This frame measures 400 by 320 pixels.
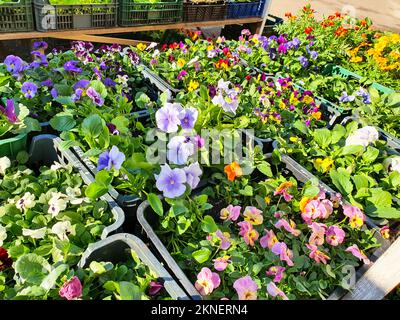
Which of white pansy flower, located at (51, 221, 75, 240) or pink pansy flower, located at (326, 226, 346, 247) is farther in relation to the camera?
pink pansy flower, located at (326, 226, 346, 247)

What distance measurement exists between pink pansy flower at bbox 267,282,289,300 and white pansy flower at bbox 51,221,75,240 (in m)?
0.65

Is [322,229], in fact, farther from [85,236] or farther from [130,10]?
[130,10]

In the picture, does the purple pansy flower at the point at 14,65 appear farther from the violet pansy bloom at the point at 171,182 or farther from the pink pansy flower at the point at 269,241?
the pink pansy flower at the point at 269,241

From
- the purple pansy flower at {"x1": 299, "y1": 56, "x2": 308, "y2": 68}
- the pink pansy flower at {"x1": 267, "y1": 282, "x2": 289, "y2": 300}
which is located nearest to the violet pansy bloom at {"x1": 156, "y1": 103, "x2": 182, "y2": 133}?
the pink pansy flower at {"x1": 267, "y1": 282, "x2": 289, "y2": 300}

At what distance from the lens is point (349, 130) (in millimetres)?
1772

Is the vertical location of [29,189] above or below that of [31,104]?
below

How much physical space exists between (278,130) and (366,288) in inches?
37.6

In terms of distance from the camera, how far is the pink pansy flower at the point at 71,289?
0.86 meters

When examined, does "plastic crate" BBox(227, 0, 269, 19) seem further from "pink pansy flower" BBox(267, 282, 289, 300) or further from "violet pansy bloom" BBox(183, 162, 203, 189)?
"pink pansy flower" BBox(267, 282, 289, 300)

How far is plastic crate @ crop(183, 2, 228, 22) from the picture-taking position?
3070 mm

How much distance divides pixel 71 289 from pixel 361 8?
930 centimetres

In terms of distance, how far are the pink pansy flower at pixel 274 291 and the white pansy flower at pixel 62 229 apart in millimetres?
647

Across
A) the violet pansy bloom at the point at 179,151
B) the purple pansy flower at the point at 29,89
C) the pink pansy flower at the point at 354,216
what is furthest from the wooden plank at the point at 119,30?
the pink pansy flower at the point at 354,216
